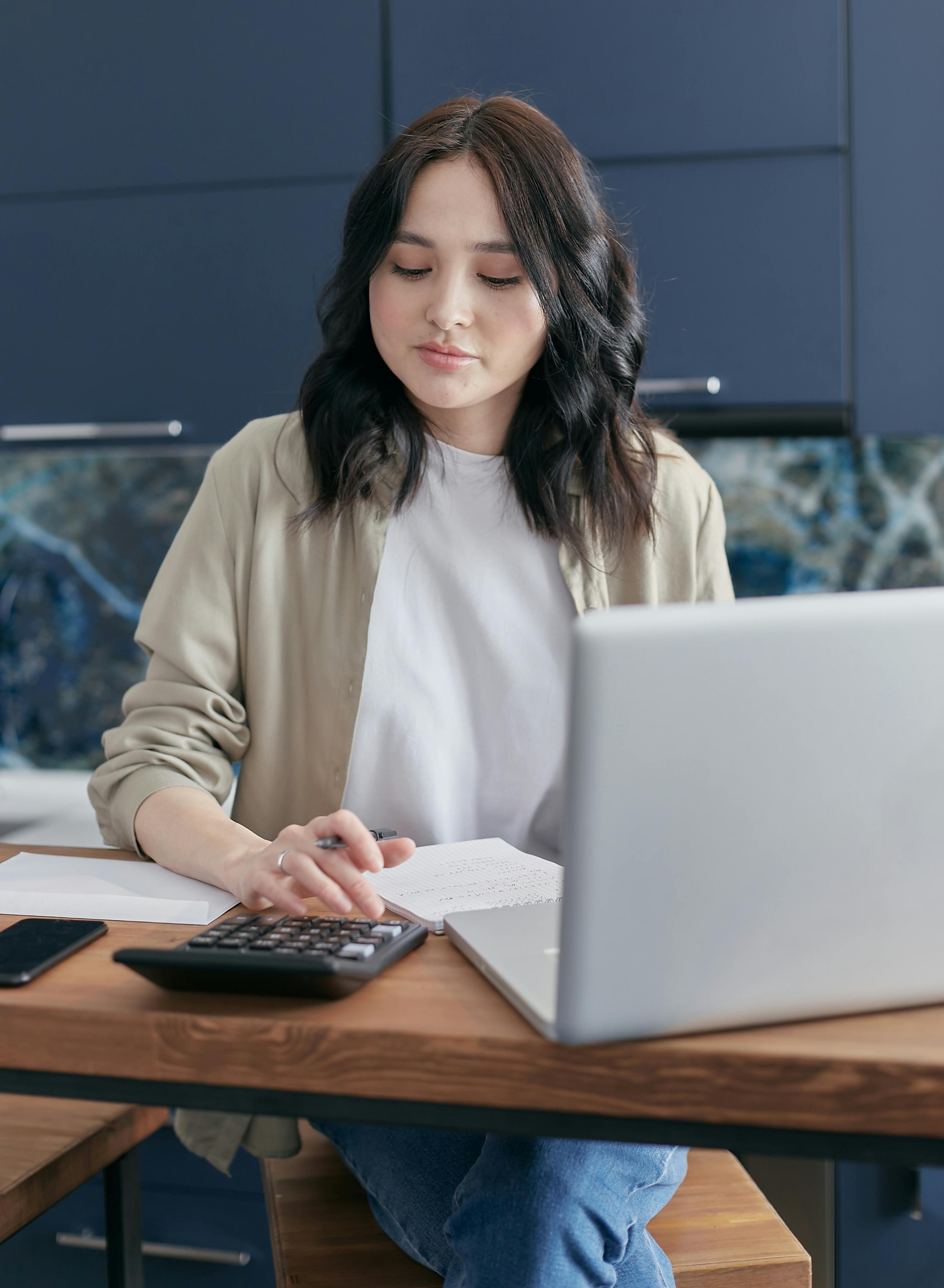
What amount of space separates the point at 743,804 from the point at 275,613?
0.83 meters

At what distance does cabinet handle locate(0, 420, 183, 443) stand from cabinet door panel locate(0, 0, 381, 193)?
15.8 inches

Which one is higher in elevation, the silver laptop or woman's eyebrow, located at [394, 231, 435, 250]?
woman's eyebrow, located at [394, 231, 435, 250]

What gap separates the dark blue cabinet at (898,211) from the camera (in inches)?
71.1

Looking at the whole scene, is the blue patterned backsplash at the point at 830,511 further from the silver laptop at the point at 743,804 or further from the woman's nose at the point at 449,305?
the silver laptop at the point at 743,804

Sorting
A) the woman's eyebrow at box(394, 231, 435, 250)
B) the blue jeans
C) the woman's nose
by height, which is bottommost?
the blue jeans

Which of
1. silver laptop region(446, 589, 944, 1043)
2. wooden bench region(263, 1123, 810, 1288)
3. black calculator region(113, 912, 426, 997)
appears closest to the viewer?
silver laptop region(446, 589, 944, 1043)

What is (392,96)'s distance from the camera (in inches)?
75.7

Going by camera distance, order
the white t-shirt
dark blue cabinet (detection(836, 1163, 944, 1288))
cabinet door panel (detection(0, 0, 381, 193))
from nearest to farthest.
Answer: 1. the white t-shirt
2. dark blue cabinet (detection(836, 1163, 944, 1288))
3. cabinet door panel (detection(0, 0, 381, 193))

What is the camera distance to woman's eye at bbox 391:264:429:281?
4.16 ft

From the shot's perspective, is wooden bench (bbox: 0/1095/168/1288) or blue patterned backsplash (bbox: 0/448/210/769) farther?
blue patterned backsplash (bbox: 0/448/210/769)

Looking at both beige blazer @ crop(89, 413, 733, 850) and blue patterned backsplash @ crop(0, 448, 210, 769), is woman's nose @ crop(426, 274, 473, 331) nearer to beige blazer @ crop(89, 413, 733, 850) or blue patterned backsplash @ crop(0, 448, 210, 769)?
beige blazer @ crop(89, 413, 733, 850)

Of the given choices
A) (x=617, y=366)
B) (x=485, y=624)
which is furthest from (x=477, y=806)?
(x=617, y=366)

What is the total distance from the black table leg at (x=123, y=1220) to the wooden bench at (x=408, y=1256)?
0.67 feet

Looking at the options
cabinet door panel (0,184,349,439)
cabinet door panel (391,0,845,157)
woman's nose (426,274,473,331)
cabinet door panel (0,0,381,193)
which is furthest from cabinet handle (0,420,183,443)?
woman's nose (426,274,473,331)
